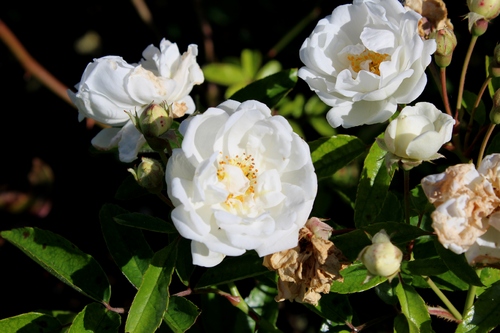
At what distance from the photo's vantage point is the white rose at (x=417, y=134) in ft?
4.16

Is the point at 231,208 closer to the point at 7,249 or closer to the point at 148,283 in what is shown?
the point at 148,283

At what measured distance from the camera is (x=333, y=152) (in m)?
1.58

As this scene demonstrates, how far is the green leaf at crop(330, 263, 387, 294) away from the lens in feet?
4.48

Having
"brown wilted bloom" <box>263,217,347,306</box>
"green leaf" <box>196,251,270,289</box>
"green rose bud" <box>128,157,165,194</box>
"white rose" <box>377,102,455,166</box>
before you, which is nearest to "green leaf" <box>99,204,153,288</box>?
"green leaf" <box>196,251,270,289</box>

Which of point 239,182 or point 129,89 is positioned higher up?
point 129,89

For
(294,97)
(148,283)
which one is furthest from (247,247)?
(294,97)

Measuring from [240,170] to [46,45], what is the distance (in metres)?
2.03

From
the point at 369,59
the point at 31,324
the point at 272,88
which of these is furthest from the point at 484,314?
the point at 31,324

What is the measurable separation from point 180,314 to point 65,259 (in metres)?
0.30

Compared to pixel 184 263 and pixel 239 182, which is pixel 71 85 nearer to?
pixel 184 263

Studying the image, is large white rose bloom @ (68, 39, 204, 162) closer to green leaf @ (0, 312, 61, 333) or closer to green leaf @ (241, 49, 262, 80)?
green leaf @ (0, 312, 61, 333)

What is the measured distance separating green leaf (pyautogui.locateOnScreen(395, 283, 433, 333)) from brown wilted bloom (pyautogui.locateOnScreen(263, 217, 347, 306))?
7.0 inches

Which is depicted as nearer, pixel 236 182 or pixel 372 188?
pixel 236 182

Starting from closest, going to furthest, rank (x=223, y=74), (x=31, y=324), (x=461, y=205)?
(x=461, y=205), (x=31, y=324), (x=223, y=74)
